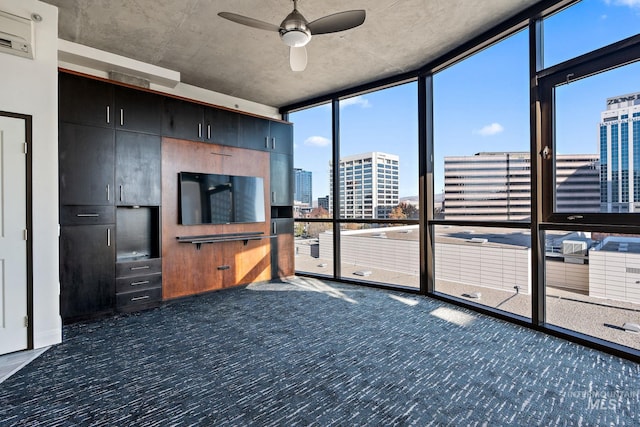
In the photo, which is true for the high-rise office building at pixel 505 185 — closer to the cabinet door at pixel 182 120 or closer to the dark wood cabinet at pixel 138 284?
the cabinet door at pixel 182 120

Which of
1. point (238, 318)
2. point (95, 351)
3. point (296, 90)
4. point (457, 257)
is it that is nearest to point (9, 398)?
point (95, 351)

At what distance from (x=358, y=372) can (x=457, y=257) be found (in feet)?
8.11

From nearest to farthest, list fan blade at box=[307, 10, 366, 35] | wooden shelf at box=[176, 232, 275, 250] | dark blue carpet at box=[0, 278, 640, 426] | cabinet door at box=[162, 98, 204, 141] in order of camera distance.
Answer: dark blue carpet at box=[0, 278, 640, 426] → fan blade at box=[307, 10, 366, 35] → cabinet door at box=[162, 98, 204, 141] → wooden shelf at box=[176, 232, 275, 250]

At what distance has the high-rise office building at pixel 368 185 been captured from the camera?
4998mm

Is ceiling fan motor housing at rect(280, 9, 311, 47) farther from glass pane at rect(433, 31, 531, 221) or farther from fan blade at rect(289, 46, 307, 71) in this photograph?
glass pane at rect(433, 31, 531, 221)

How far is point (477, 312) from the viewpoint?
3787 mm

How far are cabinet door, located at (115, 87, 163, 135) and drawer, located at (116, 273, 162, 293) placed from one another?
5.90ft

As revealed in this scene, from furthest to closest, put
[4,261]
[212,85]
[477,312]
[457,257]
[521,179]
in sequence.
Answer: [212,85], [457,257], [477,312], [521,179], [4,261]

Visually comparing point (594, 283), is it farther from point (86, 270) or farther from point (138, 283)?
point (86, 270)

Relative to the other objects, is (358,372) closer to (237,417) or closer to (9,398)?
(237,417)

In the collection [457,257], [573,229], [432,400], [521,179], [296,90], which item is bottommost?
[432,400]

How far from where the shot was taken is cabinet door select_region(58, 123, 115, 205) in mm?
3518

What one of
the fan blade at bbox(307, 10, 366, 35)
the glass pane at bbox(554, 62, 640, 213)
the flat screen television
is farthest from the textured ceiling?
the flat screen television

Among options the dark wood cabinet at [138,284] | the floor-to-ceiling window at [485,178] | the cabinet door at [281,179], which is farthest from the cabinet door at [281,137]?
the dark wood cabinet at [138,284]
